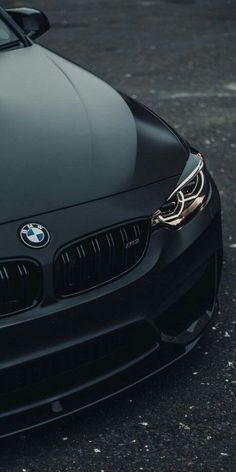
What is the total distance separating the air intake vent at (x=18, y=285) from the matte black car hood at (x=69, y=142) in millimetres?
191

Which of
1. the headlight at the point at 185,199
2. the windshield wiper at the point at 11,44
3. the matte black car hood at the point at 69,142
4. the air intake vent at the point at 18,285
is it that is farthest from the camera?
the windshield wiper at the point at 11,44

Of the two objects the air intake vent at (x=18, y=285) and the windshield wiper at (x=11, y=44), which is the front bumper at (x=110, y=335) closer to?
the air intake vent at (x=18, y=285)

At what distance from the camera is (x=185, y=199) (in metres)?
4.43

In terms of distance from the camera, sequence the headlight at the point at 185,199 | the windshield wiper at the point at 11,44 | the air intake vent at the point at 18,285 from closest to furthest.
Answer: the air intake vent at the point at 18,285 → the headlight at the point at 185,199 → the windshield wiper at the point at 11,44

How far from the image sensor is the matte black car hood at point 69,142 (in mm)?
4164

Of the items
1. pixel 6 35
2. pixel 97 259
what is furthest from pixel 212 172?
pixel 97 259

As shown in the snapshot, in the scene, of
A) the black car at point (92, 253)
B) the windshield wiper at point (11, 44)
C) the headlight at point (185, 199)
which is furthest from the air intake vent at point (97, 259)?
the windshield wiper at point (11, 44)

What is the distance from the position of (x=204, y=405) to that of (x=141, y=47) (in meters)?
5.96

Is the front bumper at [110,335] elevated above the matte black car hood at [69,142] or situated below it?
below

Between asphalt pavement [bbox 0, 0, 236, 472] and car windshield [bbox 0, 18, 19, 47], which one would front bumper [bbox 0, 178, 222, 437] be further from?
car windshield [bbox 0, 18, 19, 47]

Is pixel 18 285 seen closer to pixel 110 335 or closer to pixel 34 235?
pixel 34 235

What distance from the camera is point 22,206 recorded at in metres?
4.05

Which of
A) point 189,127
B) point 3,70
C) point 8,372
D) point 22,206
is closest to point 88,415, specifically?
point 8,372

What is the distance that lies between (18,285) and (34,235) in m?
0.20
